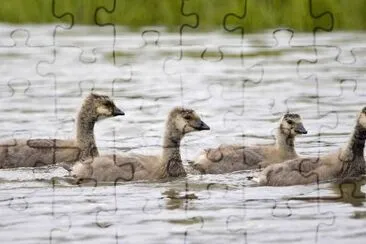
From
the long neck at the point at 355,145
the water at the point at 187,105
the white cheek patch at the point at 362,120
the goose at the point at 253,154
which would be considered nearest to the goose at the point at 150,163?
the water at the point at 187,105

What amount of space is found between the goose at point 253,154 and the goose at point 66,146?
1044 mm

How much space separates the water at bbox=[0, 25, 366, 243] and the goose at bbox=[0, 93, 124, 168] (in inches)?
8.0

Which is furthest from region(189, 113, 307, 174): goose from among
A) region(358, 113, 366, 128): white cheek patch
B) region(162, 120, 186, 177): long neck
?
region(358, 113, 366, 128): white cheek patch

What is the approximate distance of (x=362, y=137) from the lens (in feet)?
45.3

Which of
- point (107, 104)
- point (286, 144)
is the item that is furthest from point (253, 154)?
point (107, 104)

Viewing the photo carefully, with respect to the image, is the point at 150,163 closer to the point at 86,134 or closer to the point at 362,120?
the point at 86,134

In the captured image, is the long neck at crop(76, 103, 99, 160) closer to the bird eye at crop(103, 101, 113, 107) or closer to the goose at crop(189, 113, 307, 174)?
the bird eye at crop(103, 101, 113, 107)

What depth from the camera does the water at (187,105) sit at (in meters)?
11.6

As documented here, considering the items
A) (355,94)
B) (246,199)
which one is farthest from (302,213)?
(355,94)

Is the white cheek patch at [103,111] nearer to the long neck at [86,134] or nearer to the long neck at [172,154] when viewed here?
the long neck at [86,134]

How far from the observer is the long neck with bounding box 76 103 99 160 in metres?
15.0

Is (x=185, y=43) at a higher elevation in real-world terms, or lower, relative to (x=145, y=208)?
higher

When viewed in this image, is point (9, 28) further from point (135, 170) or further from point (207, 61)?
point (135, 170)

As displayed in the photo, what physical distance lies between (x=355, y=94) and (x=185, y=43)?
4.23m
